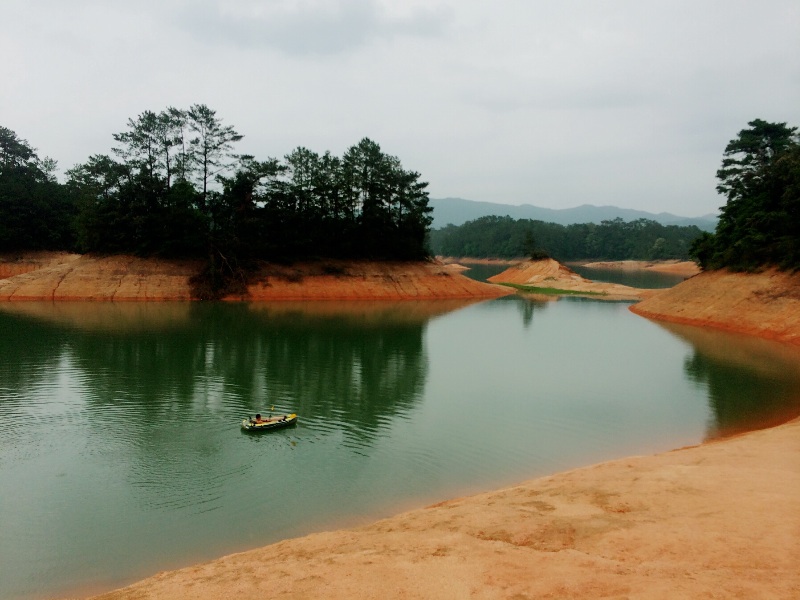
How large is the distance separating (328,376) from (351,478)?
36.1ft

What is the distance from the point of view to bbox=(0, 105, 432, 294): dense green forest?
5341cm

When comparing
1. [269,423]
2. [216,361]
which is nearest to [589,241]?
[216,361]

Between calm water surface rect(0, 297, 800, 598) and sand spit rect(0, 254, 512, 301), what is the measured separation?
13.5 m

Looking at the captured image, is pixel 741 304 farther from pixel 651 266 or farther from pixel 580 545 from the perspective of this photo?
pixel 651 266

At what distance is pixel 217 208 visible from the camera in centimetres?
5641

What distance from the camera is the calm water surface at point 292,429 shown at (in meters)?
10.4

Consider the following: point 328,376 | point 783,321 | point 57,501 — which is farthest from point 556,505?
point 783,321

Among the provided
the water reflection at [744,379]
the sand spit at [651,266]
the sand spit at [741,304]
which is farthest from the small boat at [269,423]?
the sand spit at [651,266]

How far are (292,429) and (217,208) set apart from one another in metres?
45.3

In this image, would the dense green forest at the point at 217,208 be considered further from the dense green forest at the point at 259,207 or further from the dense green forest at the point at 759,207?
the dense green forest at the point at 759,207

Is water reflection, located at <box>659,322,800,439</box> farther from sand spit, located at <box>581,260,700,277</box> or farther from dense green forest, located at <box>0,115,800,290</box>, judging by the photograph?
sand spit, located at <box>581,260,700,277</box>

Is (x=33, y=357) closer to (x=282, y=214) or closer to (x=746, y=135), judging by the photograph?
(x=282, y=214)

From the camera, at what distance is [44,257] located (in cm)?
6197

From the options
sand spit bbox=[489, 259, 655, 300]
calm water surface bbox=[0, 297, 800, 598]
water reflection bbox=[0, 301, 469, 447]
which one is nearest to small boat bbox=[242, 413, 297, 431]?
calm water surface bbox=[0, 297, 800, 598]
